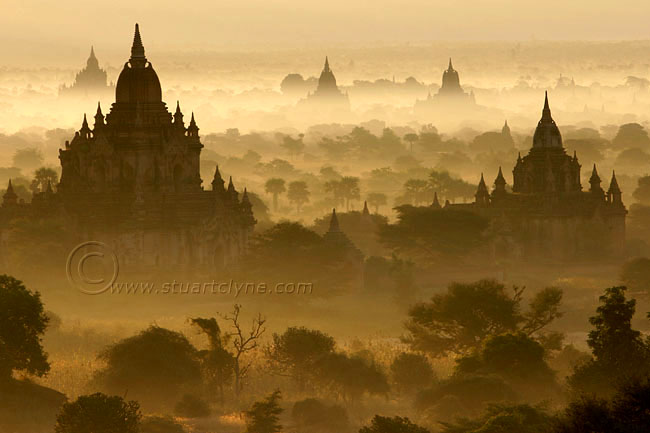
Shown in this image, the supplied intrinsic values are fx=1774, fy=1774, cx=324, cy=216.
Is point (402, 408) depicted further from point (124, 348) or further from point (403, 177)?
point (403, 177)

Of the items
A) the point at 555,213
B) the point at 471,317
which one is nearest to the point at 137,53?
the point at 555,213

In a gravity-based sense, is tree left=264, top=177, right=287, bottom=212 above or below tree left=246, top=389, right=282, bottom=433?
above

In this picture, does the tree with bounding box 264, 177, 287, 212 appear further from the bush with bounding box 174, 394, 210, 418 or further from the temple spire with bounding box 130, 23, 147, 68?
the bush with bounding box 174, 394, 210, 418

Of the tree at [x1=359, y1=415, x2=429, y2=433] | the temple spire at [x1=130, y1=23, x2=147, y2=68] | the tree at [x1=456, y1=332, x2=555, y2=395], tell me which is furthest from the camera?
the temple spire at [x1=130, y1=23, x2=147, y2=68]

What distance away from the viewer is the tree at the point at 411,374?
6544cm

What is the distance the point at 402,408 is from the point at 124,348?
33.9 feet

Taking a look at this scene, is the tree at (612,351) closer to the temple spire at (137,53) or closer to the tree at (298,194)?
the temple spire at (137,53)

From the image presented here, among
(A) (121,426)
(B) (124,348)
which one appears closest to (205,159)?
(B) (124,348)

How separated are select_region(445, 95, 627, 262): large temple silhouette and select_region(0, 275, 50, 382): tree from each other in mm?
43969

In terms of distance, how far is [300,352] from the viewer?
6575 centimetres

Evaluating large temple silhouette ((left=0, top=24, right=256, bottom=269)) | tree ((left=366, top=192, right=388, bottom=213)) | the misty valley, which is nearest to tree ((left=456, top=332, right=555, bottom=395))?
the misty valley

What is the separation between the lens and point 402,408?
2477 inches

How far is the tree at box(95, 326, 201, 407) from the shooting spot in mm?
62656

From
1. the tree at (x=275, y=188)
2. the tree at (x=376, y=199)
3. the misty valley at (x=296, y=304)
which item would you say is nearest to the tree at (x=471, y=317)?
the misty valley at (x=296, y=304)
